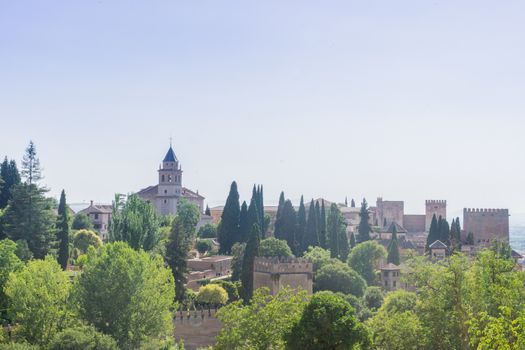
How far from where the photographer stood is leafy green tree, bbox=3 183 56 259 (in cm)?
4694

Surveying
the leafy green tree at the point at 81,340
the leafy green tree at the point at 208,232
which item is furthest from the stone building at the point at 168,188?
the leafy green tree at the point at 81,340

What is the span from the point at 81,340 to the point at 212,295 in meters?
17.9

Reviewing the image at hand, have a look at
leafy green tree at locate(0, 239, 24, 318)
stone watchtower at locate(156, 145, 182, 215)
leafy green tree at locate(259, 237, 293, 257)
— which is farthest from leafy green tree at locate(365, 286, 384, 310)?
stone watchtower at locate(156, 145, 182, 215)

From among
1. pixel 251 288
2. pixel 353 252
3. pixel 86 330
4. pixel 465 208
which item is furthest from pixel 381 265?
pixel 86 330

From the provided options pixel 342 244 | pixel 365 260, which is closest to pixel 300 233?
pixel 342 244

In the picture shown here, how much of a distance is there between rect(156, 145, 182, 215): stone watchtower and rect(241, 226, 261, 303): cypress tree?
46883 mm

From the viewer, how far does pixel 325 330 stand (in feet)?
93.1

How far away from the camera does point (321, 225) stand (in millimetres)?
69938

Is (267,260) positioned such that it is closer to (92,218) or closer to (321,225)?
(321,225)

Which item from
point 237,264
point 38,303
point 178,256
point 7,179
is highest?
point 7,179

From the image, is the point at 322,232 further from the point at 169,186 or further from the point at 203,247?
the point at 169,186

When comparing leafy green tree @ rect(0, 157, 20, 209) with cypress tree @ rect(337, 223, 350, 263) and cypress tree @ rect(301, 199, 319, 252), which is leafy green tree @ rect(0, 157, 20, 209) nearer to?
cypress tree @ rect(301, 199, 319, 252)

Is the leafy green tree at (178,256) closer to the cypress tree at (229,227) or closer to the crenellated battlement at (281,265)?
the crenellated battlement at (281,265)

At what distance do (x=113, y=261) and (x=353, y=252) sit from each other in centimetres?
3297
